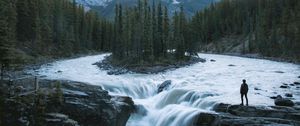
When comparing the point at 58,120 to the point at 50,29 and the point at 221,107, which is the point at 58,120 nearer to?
the point at 221,107

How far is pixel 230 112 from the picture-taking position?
103 feet

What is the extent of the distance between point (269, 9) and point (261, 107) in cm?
Result: 11589

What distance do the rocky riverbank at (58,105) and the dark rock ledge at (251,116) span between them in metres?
7.00

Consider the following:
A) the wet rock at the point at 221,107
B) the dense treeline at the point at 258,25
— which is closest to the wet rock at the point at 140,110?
the wet rock at the point at 221,107

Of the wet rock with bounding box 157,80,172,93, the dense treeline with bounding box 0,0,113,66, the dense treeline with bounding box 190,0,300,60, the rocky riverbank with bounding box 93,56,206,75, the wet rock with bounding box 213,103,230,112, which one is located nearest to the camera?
the wet rock with bounding box 213,103,230,112

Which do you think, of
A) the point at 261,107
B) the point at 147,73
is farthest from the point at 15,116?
the point at 147,73

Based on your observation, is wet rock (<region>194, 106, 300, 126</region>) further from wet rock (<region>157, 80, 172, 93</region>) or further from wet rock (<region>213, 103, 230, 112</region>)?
wet rock (<region>157, 80, 172, 93</region>)

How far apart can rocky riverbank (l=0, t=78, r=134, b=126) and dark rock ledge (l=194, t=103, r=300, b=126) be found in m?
7.00

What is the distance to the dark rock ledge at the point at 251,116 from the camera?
27570mm

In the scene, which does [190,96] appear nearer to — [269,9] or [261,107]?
[261,107]

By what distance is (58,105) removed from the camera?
29484 millimetres

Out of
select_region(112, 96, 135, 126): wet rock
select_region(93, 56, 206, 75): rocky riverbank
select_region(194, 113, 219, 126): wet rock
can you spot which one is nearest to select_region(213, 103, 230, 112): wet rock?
select_region(194, 113, 219, 126): wet rock

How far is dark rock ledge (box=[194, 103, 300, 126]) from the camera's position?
90.5 feet

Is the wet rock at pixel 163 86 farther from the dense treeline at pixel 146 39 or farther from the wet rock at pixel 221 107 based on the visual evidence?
the dense treeline at pixel 146 39
